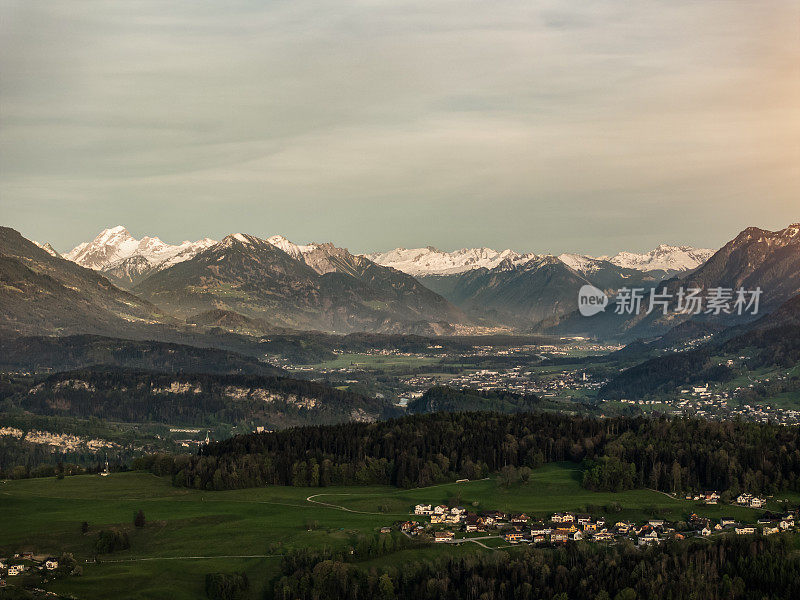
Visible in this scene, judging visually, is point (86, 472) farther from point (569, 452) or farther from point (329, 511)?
point (569, 452)

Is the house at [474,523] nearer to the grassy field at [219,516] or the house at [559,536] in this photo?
the grassy field at [219,516]

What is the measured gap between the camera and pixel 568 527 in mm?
108500

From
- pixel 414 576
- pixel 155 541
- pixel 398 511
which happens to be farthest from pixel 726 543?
pixel 155 541

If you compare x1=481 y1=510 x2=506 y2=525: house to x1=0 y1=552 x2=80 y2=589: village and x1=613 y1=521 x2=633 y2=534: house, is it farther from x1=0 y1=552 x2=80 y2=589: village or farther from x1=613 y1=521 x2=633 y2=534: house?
x1=0 y1=552 x2=80 y2=589: village

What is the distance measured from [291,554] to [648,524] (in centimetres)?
3791

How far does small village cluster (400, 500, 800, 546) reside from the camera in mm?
105625

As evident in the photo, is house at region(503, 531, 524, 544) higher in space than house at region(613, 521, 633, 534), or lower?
lower

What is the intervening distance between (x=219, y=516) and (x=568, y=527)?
42.0m

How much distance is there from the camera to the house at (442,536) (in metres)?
108

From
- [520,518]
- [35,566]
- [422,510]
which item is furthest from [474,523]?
[35,566]

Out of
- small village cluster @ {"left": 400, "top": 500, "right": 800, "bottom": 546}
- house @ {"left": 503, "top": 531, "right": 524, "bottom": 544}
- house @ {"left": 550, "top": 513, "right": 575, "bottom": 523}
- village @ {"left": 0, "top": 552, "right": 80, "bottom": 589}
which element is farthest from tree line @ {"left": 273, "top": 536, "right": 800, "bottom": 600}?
village @ {"left": 0, "top": 552, "right": 80, "bottom": 589}

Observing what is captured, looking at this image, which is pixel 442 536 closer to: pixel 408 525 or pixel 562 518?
pixel 408 525

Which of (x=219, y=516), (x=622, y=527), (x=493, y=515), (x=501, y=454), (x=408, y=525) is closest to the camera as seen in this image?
(x=622, y=527)

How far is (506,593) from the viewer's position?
92875mm
